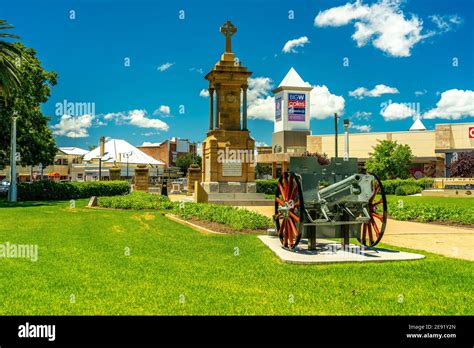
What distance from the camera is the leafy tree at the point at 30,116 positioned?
28.4 metres

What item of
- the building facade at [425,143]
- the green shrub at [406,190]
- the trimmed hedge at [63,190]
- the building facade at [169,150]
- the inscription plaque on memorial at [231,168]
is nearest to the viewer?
the inscription plaque on memorial at [231,168]

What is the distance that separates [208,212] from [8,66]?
15.4 metres

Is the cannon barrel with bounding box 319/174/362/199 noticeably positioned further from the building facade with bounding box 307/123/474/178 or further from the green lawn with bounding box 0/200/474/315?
the building facade with bounding box 307/123/474/178

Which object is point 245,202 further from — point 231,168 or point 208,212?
point 208,212

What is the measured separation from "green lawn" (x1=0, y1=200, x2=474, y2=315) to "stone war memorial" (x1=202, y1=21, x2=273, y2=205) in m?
16.5

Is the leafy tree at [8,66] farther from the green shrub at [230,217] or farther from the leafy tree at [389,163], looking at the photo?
the leafy tree at [389,163]

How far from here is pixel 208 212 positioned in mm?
16562

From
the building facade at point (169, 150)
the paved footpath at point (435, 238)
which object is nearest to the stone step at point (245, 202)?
the paved footpath at point (435, 238)

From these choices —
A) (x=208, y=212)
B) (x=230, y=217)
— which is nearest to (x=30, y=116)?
(x=208, y=212)

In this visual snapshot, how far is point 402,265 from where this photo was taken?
8.04 metres

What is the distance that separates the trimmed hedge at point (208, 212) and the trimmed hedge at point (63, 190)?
784 centimetres

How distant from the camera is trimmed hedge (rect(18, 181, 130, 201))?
97.2 feet

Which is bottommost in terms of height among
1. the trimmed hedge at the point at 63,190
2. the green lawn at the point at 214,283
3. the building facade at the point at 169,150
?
the green lawn at the point at 214,283
